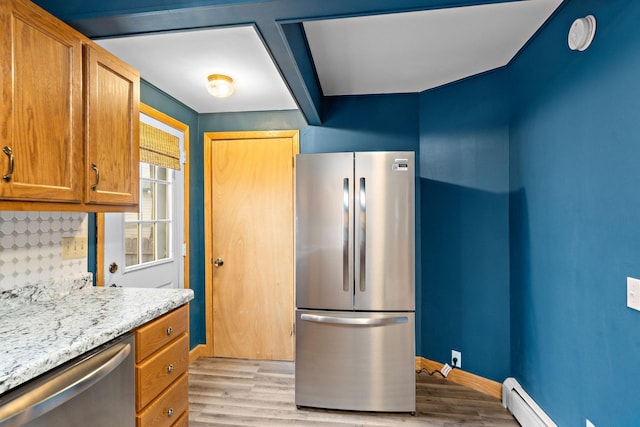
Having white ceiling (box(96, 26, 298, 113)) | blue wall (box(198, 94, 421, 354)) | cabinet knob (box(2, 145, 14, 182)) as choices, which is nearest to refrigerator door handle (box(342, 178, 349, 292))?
blue wall (box(198, 94, 421, 354))

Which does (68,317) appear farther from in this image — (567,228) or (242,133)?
(567,228)

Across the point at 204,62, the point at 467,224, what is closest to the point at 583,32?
the point at 467,224

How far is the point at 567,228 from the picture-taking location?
5.70 ft

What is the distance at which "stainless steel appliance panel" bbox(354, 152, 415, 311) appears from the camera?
2240 mm

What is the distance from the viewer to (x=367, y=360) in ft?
7.32

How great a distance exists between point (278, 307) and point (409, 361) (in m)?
1.32

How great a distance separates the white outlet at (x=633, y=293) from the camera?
126 cm

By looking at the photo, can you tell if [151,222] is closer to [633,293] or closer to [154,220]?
[154,220]

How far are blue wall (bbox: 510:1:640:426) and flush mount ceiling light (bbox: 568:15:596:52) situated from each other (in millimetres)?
31

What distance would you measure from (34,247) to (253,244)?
170 centimetres

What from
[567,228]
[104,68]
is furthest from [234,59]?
[567,228]

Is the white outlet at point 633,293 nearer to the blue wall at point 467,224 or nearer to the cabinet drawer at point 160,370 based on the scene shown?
the blue wall at point 467,224

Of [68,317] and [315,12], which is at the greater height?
[315,12]

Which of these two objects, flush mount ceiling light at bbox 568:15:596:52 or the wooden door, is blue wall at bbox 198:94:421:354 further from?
flush mount ceiling light at bbox 568:15:596:52
